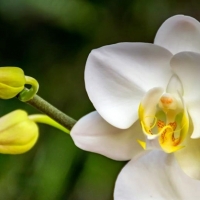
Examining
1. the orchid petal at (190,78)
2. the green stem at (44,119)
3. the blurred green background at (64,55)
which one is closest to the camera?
the orchid petal at (190,78)

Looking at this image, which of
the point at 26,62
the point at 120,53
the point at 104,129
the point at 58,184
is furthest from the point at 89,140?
the point at 26,62

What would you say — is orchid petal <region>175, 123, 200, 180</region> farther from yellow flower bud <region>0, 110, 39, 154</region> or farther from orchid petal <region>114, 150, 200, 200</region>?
yellow flower bud <region>0, 110, 39, 154</region>

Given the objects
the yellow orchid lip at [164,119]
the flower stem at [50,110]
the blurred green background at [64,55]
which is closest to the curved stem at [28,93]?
the flower stem at [50,110]

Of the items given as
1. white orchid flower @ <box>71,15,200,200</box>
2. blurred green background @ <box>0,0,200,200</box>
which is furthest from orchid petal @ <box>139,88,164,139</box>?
blurred green background @ <box>0,0,200,200</box>

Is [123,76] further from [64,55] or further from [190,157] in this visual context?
[64,55]

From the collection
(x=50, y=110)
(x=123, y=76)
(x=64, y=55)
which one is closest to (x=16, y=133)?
(x=50, y=110)

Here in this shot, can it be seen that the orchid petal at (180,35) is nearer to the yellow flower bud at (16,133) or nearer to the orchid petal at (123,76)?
the orchid petal at (123,76)
